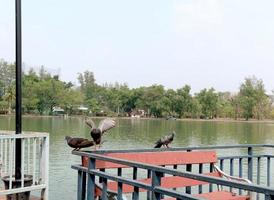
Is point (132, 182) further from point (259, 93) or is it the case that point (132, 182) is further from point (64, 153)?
point (259, 93)

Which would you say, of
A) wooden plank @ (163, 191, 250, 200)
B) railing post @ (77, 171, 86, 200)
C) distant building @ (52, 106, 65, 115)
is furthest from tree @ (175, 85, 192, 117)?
railing post @ (77, 171, 86, 200)

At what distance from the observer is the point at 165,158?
382 cm

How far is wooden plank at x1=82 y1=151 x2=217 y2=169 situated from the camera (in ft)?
11.3

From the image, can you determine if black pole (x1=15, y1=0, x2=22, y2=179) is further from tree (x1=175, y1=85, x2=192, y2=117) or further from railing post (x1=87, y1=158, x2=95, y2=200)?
tree (x1=175, y1=85, x2=192, y2=117)

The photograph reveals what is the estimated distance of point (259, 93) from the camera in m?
84.5

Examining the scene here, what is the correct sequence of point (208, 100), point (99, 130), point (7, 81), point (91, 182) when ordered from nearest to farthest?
point (91, 182)
point (99, 130)
point (7, 81)
point (208, 100)

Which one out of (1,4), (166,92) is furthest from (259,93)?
(1,4)

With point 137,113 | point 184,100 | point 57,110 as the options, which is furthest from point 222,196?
point 137,113

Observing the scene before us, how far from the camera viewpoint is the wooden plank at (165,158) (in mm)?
3434

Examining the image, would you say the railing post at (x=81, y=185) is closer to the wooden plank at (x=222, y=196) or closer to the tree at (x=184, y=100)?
the wooden plank at (x=222, y=196)

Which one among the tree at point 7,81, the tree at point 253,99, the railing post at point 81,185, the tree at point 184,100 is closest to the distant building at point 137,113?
the tree at point 184,100

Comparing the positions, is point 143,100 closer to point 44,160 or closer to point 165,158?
point 44,160

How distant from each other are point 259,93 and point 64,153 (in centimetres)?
6864

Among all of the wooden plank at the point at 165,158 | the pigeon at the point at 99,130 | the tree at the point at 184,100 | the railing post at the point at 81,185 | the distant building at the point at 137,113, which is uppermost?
the tree at the point at 184,100
